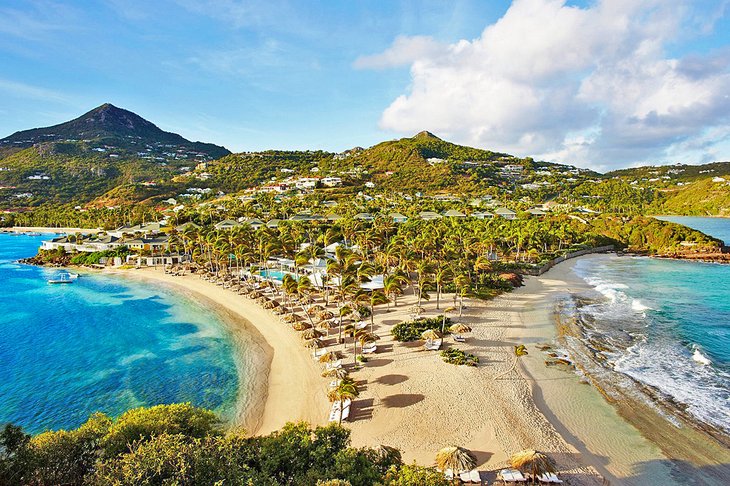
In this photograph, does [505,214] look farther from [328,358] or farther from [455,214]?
[328,358]

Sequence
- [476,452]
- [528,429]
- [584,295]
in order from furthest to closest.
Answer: [584,295]
[528,429]
[476,452]

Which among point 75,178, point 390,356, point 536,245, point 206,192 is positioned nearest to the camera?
point 390,356

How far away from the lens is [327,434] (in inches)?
479

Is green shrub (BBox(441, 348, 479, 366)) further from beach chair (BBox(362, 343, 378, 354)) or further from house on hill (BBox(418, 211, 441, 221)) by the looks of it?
house on hill (BBox(418, 211, 441, 221))

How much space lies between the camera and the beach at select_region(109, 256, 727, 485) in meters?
15.0

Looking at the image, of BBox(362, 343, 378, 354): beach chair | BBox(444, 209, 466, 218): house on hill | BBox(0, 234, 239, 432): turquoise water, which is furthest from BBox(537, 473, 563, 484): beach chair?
BBox(444, 209, 466, 218): house on hill

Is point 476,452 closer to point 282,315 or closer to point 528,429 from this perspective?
point 528,429

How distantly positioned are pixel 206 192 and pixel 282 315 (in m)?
110

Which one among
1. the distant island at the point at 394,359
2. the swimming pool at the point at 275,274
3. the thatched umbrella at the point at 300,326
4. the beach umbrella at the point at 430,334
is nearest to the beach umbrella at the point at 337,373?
the distant island at the point at 394,359

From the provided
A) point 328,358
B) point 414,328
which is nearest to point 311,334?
point 328,358

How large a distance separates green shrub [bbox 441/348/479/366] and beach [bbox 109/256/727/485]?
46cm

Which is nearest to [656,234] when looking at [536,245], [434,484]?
[536,245]

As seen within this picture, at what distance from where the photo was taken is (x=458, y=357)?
22938mm

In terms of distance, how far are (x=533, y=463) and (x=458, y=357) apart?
9.54 meters
